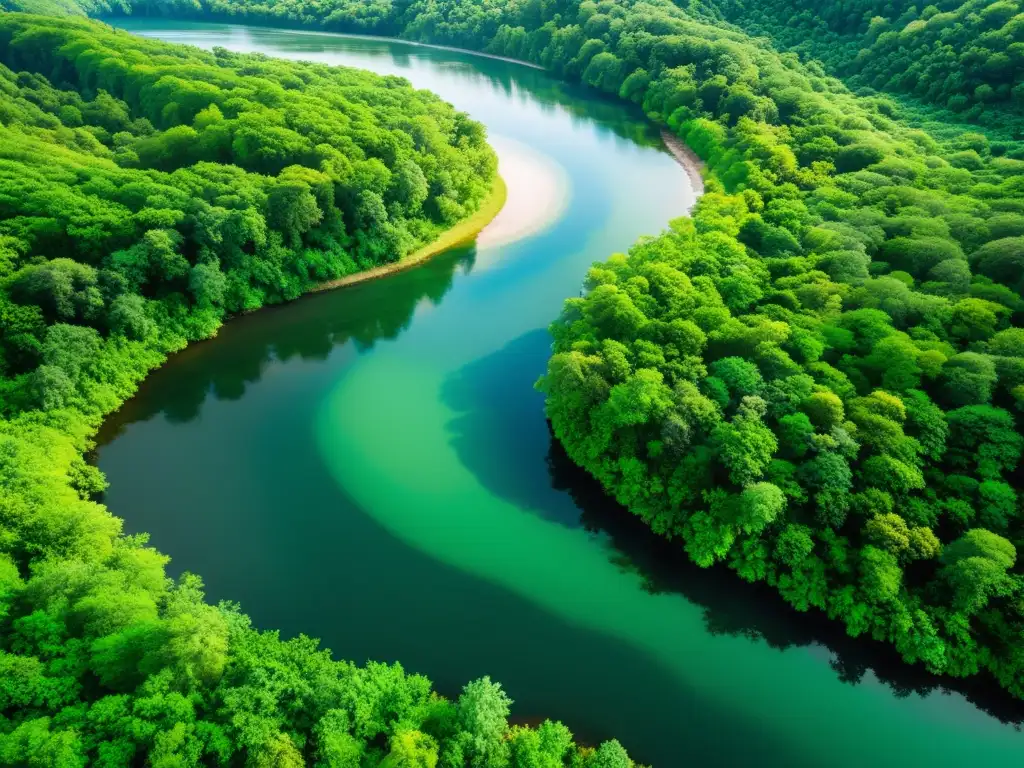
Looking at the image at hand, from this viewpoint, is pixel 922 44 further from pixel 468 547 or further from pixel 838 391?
pixel 468 547

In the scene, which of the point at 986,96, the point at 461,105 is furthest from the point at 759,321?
the point at 461,105

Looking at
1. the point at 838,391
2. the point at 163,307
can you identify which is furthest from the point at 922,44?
the point at 163,307

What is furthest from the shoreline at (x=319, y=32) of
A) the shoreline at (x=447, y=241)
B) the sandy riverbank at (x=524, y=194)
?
the shoreline at (x=447, y=241)

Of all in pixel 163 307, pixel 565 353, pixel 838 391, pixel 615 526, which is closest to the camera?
pixel 615 526

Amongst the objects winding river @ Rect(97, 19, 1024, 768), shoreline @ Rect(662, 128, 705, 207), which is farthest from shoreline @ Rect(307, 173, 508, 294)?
shoreline @ Rect(662, 128, 705, 207)

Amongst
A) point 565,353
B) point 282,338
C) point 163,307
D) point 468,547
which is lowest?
point 282,338

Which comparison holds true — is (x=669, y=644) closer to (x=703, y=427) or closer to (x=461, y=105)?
(x=703, y=427)
